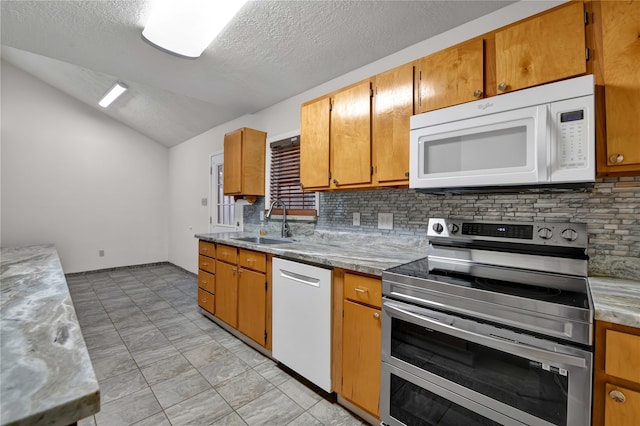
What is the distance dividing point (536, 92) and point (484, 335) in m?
1.11

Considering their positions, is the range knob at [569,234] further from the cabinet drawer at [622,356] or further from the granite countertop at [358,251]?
the granite countertop at [358,251]

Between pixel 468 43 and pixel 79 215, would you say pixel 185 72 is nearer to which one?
pixel 468 43

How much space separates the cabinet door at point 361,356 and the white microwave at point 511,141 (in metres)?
0.82

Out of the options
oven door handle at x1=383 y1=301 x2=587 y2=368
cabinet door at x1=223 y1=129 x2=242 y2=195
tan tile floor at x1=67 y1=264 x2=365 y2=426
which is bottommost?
tan tile floor at x1=67 y1=264 x2=365 y2=426

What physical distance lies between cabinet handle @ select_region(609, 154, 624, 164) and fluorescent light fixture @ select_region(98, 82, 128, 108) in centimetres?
478

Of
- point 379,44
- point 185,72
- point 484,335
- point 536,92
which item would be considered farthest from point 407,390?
point 185,72

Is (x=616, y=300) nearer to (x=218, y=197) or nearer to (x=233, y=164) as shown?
(x=233, y=164)

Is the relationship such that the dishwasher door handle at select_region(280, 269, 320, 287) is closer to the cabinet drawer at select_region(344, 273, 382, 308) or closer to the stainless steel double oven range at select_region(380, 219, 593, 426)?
the cabinet drawer at select_region(344, 273, 382, 308)

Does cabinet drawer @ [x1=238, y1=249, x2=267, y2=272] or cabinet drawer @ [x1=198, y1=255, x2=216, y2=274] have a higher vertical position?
cabinet drawer @ [x1=238, y1=249, x2=267, y2=272]

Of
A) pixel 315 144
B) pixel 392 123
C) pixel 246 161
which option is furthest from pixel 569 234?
pixel 246 161

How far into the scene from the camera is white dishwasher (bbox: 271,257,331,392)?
1.78m

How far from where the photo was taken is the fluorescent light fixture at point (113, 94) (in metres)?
3.71

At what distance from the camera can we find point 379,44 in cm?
211

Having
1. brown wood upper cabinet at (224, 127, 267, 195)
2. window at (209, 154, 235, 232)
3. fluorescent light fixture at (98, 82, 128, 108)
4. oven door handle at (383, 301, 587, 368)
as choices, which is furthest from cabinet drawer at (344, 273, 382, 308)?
fluorescent light fixture at (98, 82, 128, 108)
